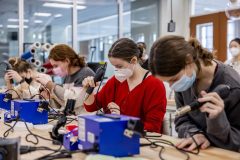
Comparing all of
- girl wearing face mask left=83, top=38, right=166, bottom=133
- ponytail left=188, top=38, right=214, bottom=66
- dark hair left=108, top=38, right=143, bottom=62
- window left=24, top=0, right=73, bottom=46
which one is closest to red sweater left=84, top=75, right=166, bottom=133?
girl wearing face mask left=83, top=38, right=166, bottom=133

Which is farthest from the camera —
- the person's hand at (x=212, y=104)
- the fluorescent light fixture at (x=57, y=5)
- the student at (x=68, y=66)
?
the fluorescent light fixture at (x=57, y=5)

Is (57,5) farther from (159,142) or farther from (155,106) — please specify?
(159,142)

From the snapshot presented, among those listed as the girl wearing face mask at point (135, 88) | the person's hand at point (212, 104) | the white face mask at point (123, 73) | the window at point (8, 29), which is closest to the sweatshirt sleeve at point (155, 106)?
the girl wearing face mask at point (135, 88)

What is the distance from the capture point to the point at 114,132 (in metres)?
1.08

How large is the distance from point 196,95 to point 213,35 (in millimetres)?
4015

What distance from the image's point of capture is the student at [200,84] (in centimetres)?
122

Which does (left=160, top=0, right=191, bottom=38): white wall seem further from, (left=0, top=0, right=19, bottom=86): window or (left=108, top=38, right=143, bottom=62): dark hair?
(left=108, top=38, right=143, bottom=62): dark hair

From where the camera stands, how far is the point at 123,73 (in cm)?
189

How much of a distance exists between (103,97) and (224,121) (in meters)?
1.02

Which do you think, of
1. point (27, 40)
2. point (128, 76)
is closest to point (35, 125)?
point (128, 76)

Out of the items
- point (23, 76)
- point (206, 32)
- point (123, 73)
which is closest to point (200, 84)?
point (123, 73)

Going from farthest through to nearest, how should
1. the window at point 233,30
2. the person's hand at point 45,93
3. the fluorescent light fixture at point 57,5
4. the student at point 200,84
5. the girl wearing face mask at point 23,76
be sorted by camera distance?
the fluorescent light fixture at point 57,5 → the window at point 233,30 → the girl wearing face mask at point 23,76 → the person's hand at point 45,93 → the student at point 200,84

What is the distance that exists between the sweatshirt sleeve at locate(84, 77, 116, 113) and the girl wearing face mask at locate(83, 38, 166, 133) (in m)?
0.12

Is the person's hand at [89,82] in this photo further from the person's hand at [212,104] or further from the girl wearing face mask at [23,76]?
the girl wearing face mask at [23,76]
